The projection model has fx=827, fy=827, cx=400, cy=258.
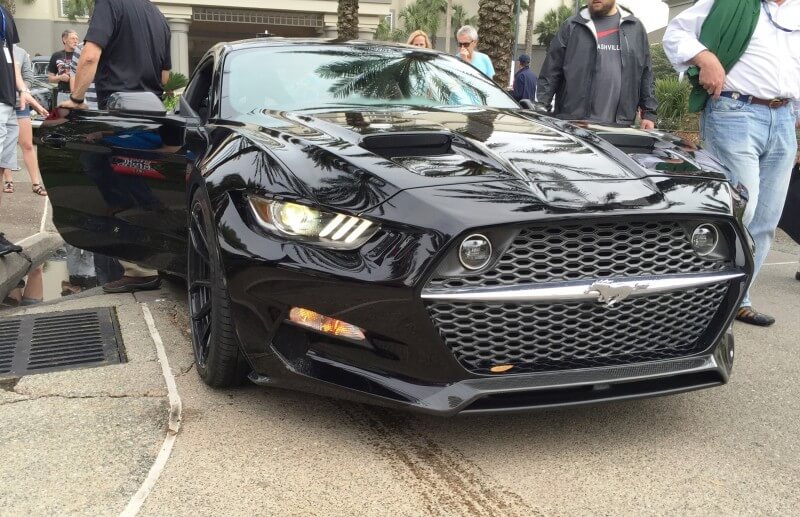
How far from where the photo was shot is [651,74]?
5598mm

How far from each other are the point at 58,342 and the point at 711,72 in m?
3.57

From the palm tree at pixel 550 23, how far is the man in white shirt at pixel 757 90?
57.8m

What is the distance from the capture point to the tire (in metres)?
3.00

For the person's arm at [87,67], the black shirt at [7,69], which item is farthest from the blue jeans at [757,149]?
the black shirt at [7,69]

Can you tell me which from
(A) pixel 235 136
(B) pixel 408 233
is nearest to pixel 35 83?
(A) pixel 235 136

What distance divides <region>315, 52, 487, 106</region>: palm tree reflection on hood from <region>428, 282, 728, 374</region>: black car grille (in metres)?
1.66

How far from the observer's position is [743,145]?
14.4 feet

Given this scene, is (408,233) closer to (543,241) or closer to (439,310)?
(439,310)

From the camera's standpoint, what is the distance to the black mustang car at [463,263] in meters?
2.50

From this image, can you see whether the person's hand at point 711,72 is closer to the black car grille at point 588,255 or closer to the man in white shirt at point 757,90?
the man in white shirt at point 757,90

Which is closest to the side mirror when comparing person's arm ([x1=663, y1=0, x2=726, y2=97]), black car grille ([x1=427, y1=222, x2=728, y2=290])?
black car grille ([x1=427, y1=222, x2=728, y2=290])

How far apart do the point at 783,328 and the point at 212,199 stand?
3159 mm

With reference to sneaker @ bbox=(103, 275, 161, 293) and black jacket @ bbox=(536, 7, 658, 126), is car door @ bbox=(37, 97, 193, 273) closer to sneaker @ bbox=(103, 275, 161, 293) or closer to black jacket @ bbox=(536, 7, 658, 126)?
sneaker @ bbox=(103, 275, 161, 293)

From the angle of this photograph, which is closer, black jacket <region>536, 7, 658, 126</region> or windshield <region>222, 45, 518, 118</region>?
windshield <region>222, 45, 518, 118</region>
